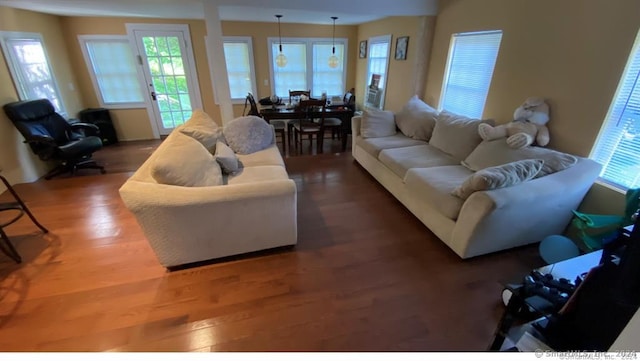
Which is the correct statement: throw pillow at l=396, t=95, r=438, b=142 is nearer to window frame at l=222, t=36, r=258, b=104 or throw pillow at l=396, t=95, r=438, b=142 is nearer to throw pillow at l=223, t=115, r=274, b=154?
throw pillow at l=223, t=115, r=274, b=154

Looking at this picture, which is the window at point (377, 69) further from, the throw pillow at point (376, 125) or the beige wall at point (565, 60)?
the beige wall at point (565, 60)

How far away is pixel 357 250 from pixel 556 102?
2207 millimetres

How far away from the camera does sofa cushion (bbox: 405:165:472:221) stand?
209cm

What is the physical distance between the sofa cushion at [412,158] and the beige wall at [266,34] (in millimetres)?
3424

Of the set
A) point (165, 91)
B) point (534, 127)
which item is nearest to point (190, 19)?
point (165, 91)

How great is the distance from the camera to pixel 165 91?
5168 millimetres

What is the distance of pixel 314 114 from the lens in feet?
14.0

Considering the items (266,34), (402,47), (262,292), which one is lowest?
(262,292)

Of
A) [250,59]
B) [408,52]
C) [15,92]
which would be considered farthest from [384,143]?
[15,92]

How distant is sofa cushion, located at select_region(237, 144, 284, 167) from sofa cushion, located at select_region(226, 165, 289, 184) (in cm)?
12

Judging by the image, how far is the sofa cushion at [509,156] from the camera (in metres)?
2.06

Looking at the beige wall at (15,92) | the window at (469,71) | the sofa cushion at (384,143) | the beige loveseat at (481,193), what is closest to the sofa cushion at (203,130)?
the sofa cushion at (384,143)

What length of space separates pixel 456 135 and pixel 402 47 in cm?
220

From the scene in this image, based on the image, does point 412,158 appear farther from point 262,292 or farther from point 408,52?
point 408,52
